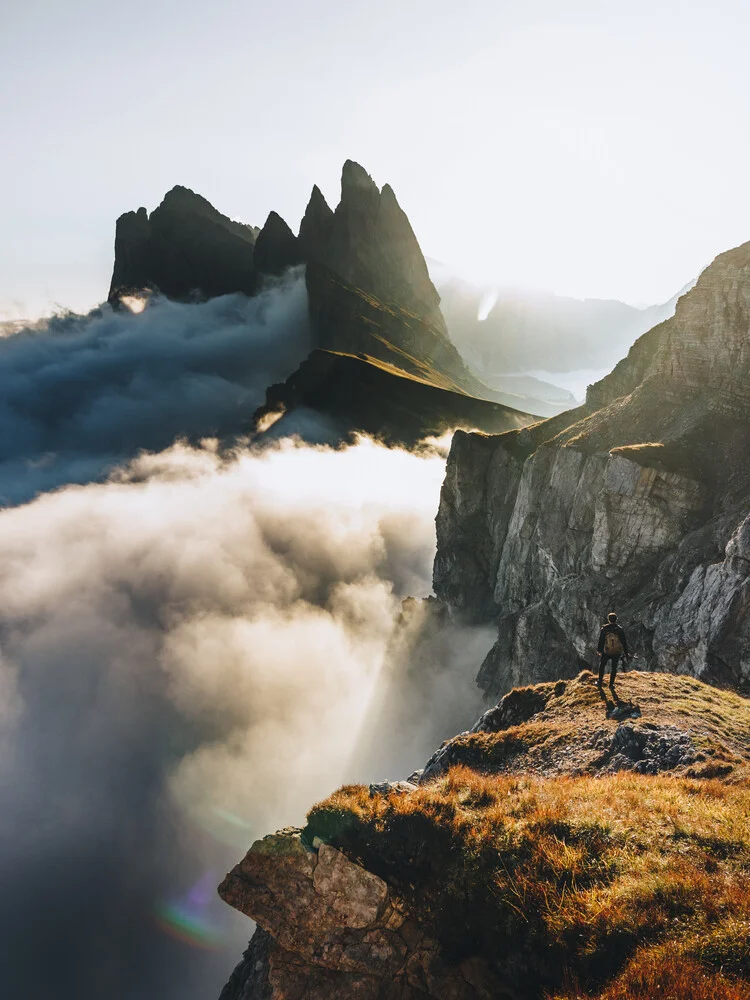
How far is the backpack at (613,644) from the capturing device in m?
19.7

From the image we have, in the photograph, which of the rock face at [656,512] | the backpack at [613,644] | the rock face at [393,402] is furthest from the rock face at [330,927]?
the rock face at [393,402]

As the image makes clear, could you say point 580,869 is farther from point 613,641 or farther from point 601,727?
point 613,641

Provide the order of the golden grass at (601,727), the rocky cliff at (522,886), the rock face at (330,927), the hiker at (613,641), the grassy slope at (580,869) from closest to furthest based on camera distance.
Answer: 1. the grassy slope at (580,869)
2. the rocky cliff at (522,886)
3. the rock face at (330,927)
4. the golden grass at (601,727)
5. the hiker at (613,641)

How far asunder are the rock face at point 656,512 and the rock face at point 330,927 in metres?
24.6

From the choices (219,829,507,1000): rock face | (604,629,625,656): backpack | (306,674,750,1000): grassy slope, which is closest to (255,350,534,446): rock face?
(604,629,625,656): backpack

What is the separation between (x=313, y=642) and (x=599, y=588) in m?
168

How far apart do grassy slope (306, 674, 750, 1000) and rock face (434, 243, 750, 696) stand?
52.9 feet

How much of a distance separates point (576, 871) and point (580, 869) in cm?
10

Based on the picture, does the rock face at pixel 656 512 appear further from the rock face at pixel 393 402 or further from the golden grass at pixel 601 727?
the rock face at pixel 393 402

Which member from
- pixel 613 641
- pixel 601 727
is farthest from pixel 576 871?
pixel 613 641

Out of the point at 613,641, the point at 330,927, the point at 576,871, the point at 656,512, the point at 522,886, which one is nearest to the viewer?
the point at 576,871

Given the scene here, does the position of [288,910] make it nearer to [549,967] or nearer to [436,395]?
[549,967]

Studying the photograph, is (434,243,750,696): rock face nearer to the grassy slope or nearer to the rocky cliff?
the grassy slope

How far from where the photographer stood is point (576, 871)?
376 inches
